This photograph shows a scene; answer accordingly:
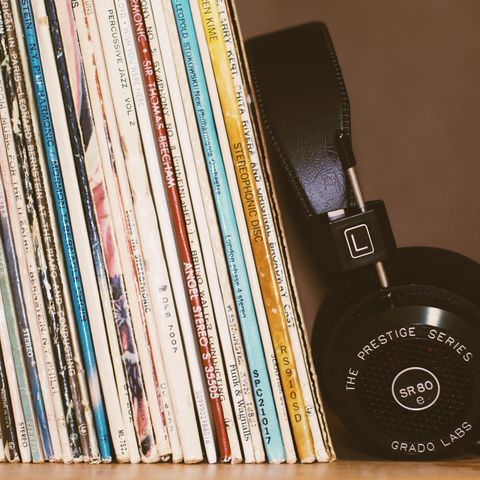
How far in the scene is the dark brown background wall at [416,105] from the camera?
2.54 ft

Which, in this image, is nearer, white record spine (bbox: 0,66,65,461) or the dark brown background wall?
white record spine (bbox: 0,66,65,461)

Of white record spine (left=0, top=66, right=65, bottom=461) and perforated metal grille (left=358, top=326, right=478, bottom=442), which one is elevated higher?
white record spine (left=0, top=66, right=65, bottom=461)

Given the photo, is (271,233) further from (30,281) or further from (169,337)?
(30,281)

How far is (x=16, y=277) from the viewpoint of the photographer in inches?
24.8

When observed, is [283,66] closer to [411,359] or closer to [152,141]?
[152,141]

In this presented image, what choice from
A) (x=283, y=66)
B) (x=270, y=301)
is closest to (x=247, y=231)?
(x=270, y=301)

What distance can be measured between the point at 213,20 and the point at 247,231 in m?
0.21

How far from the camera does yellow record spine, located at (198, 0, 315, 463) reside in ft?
1.95

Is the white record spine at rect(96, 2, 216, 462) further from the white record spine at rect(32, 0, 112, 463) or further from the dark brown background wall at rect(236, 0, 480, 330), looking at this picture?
the dark brown background wall at rect(236, 0, 480, 330)

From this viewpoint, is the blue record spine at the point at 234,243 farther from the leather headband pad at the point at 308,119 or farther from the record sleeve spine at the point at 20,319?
the record sleeve spine at the point at 20,319

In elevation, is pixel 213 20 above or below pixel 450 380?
above

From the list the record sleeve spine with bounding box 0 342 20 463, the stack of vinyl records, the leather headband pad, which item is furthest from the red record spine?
the record sleeve spine with bounding box 0 342 20 463

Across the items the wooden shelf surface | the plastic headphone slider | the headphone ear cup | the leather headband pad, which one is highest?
the leather headband pad

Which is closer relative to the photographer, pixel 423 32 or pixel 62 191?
pixel 62 191
